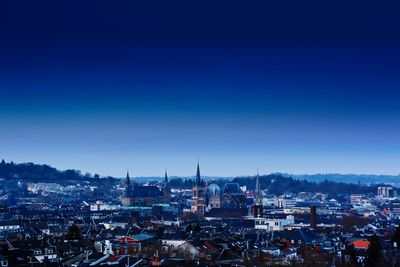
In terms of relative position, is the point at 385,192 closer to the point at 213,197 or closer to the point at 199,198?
the point at 213,197

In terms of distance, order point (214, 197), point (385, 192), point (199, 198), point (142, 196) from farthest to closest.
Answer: point (385, 192) → point (142, 196) → point (214, 197) → point (199, 198)

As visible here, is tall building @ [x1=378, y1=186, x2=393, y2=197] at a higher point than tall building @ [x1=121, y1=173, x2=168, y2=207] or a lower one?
higher

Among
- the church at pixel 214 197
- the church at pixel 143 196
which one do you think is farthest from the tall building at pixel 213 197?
the church at pixel 143 196

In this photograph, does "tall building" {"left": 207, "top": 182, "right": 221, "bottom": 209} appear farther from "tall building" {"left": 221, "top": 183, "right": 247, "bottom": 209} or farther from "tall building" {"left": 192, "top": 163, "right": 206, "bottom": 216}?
"tall building" {"left": 192, "top": 163, "right": 206, "bottom": 216}

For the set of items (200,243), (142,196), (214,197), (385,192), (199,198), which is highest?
(385,192)

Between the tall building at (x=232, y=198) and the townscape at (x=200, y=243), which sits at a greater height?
the tall building at (x=232, y=198)

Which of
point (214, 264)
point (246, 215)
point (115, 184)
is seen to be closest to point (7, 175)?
point (115, 184)

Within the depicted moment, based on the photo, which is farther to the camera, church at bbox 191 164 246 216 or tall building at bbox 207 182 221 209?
tall building at bbox 207 182 221 209

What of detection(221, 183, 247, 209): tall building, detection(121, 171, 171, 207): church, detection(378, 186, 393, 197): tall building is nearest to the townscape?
detection(221, 183, 247, 209): tall building

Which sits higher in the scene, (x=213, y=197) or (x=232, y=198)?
(x=213, y=197)

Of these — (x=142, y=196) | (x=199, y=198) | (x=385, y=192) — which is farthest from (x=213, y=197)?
(x=385, y=192)

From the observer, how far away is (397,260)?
115 ft

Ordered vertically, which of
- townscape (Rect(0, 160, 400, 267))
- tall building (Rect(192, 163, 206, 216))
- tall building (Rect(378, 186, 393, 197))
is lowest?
townscape (Rect(0, 160, 400, 267))

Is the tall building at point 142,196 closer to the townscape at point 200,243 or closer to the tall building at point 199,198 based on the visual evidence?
the tall building at point 199,198
